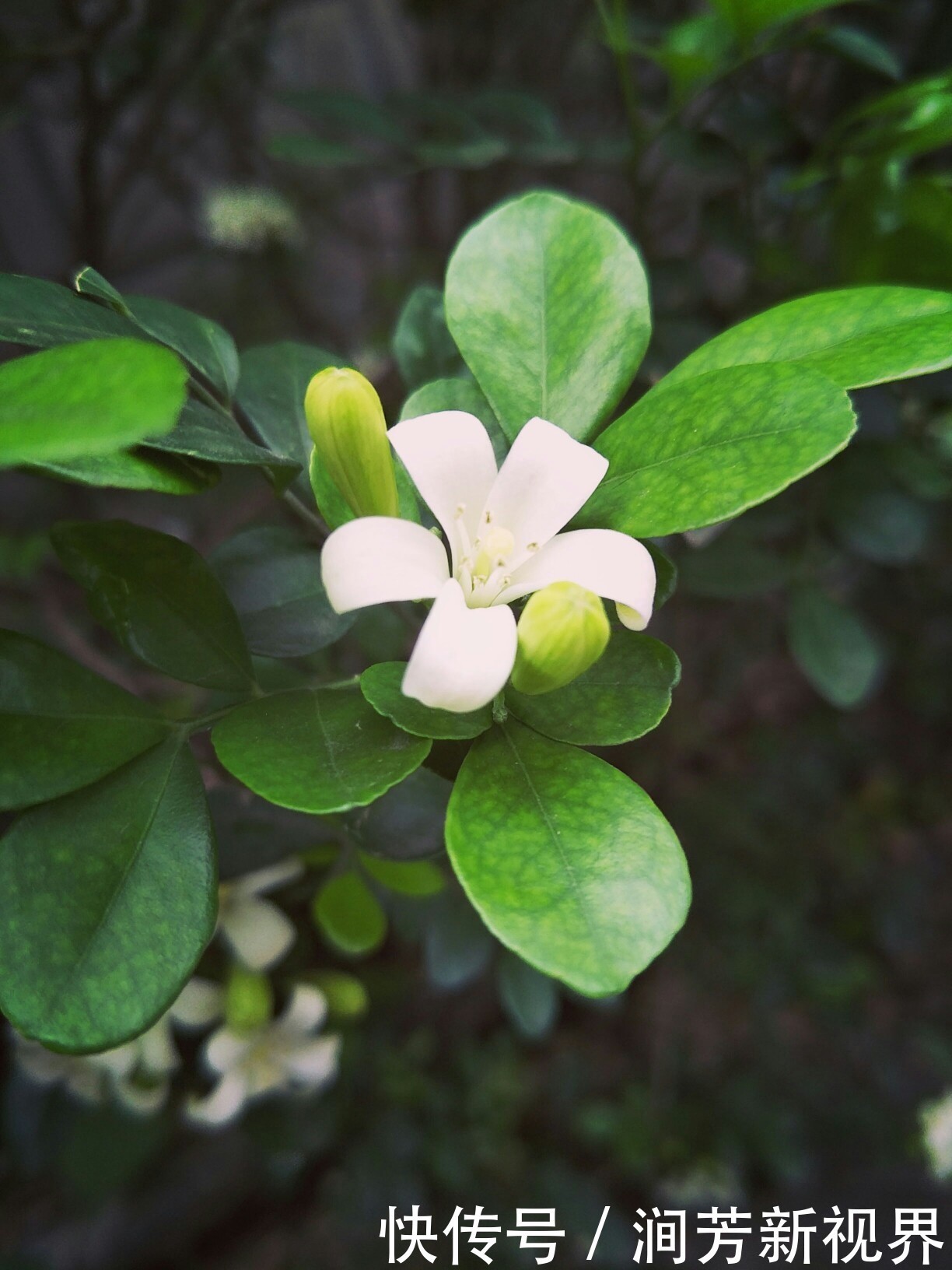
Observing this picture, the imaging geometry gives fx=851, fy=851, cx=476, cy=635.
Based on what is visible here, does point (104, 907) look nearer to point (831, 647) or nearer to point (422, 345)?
point (422, 345)

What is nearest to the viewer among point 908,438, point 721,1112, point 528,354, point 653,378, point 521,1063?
point 528,354

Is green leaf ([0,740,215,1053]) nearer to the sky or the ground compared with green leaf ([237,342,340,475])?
nearer to the ground

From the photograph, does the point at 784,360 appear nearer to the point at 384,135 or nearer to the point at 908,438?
the point at 908,438

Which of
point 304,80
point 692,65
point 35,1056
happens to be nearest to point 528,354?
point 692,65

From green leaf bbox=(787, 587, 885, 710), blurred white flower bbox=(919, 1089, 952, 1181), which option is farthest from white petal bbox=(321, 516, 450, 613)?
blurred white flower bbox=(919, 1089, 952, 1181)

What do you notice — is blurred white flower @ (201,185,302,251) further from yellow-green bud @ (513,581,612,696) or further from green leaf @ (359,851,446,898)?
yellow-green bud @ (513,581,612,696)
